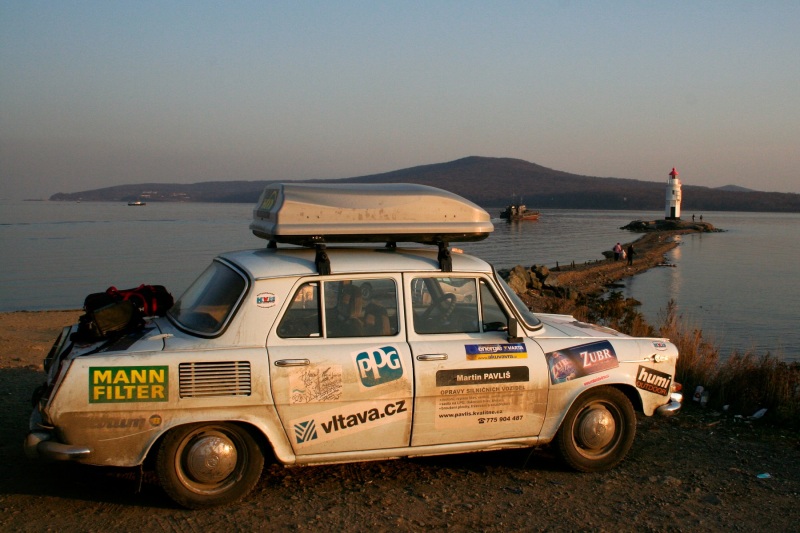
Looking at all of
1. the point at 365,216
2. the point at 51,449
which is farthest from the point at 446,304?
the point at 51,449

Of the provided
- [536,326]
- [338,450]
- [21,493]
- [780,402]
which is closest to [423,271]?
[536,326]

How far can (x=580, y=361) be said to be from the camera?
19.6 feet

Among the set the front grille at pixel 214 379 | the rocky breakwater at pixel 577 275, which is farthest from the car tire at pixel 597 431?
the rocky breakwater at pixel 577 275

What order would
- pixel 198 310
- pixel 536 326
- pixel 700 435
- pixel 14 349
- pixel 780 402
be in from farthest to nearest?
1. pixel 14 349
2. pixel 780 402
3. pixel 700 435
4. pixel 536 326
5. pixel 198 310

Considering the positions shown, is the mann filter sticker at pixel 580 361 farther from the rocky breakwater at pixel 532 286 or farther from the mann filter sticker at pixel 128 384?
the rocky breakwater at pixel 532 286

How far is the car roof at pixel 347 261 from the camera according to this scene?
547cm

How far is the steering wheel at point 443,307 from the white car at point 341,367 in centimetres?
1

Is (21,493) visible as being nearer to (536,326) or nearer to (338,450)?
(338,450)

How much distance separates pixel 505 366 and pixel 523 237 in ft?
276

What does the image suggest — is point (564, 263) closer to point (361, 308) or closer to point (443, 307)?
point (443, 307)

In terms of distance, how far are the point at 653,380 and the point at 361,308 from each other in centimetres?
249

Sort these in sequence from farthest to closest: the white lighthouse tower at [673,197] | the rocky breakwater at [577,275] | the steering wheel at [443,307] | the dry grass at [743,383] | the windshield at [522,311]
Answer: the white lighthouse tower at [673,197], the rocky breakwater at [577,275], the dry grass at [743,383], the windshield at [522,311], the steering wheel at [443,307]

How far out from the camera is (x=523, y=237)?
88812 millimetres

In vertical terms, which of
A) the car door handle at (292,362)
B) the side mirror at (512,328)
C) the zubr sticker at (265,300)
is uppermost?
the zubr sticker at (265,300)
